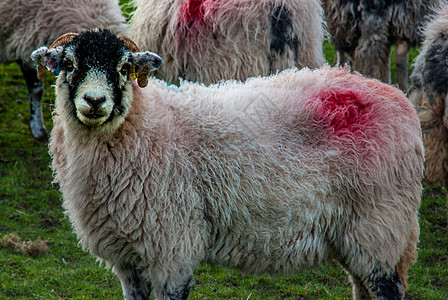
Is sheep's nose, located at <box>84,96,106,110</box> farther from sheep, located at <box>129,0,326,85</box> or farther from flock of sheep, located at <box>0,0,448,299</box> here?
sheep, located at <box>129,0,326,85</box>

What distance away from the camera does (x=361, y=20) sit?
24.7 feet

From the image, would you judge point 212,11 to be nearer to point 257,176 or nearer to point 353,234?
point 257,176

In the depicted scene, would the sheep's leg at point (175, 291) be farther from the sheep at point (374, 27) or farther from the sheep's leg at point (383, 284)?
the sheep at point (374, 27)

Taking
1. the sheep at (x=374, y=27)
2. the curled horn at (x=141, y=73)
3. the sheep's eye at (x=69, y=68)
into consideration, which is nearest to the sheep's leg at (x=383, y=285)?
the curled horn at (x=141, y=73)

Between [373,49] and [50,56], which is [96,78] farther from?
[373,49]

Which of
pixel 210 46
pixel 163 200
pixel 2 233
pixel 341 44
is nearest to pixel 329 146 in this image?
pixel 163 200

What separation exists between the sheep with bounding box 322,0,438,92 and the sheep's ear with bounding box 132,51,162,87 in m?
4.70

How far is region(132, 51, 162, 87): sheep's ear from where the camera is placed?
3.52 meters

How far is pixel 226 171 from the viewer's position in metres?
3.61

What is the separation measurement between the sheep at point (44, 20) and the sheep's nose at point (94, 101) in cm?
404

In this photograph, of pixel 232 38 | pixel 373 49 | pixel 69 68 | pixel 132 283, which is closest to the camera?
pixel 69 68

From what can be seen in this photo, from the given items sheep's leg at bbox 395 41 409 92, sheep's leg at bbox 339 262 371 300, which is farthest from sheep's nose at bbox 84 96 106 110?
sheep's leg at bbox 395 41 409 92

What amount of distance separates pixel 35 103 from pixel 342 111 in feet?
17.9

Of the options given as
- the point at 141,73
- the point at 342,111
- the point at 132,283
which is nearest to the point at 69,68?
the point at 141,73
